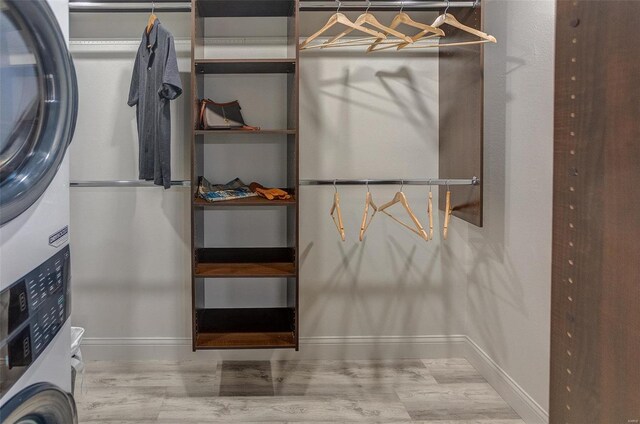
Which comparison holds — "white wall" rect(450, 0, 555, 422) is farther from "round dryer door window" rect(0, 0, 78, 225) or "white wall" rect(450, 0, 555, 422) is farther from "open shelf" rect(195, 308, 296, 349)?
"round dryer door window" rect(0, 0, 78, 225)

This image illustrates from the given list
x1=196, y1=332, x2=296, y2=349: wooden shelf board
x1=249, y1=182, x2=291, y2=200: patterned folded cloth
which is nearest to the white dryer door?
x1=196, y1=332, x2=296, y2=349: wooden shelf board

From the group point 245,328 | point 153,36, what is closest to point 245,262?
point 245,328

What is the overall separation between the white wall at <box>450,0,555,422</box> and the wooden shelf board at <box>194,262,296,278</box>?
101 centimetres

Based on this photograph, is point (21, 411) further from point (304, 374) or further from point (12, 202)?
point (304, 374)

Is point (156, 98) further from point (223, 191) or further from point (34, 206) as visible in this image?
point (34, 206)

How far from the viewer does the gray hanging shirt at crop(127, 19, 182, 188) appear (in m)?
2.20

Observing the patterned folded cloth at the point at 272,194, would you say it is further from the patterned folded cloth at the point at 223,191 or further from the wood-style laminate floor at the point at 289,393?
the wood-style laminate floor at the point at 289,393

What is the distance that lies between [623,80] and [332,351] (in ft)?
8.17

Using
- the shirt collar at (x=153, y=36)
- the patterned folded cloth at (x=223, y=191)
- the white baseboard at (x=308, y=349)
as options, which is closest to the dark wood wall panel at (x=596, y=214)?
the patterned folded cloth at (x=223, y=191)

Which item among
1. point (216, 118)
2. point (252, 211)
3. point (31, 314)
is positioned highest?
point (216, 118)

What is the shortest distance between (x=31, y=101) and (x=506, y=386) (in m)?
2.25

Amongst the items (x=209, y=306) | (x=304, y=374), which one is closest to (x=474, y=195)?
(x=304, y=374)

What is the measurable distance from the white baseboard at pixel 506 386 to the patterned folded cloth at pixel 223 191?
1463 mm

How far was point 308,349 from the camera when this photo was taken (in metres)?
2.88
